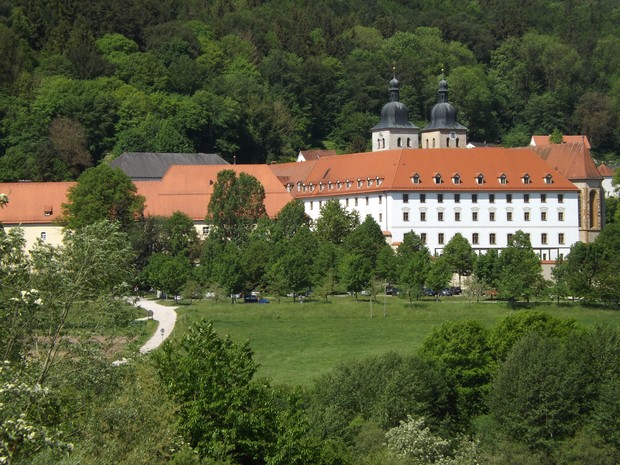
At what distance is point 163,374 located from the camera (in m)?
29.1

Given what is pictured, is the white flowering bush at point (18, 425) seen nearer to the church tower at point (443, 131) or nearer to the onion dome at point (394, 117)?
the onion dome at point (394, 117)

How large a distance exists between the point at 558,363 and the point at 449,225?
43.0 meters

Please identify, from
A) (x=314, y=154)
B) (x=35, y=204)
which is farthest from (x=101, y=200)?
(x=314, y=154)

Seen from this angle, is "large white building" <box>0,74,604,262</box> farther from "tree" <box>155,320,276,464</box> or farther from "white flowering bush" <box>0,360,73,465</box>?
"white flowering bush" <box>0,360,73,465</box>

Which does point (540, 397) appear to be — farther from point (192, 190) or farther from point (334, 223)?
point (192, 190)

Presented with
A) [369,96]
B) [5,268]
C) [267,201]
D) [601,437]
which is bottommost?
[601,437]

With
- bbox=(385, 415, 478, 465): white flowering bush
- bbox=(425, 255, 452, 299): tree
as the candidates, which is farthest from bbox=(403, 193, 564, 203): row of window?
bbox=(385, 415, 478, 465): white flowering bush

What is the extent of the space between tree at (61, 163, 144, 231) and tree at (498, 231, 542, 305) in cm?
1892

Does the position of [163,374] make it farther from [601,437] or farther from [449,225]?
[449,225]

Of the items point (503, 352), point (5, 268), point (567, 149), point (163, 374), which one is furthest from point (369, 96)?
point (5, 268)

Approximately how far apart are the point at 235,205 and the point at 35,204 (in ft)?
34.7

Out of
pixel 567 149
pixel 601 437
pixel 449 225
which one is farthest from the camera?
pixel 567 149

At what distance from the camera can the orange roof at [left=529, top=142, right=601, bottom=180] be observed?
8875cm

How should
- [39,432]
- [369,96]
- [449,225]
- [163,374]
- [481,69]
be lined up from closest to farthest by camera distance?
[39,432] < [163,374] < [449,225] < [369,96] < [481,69]
